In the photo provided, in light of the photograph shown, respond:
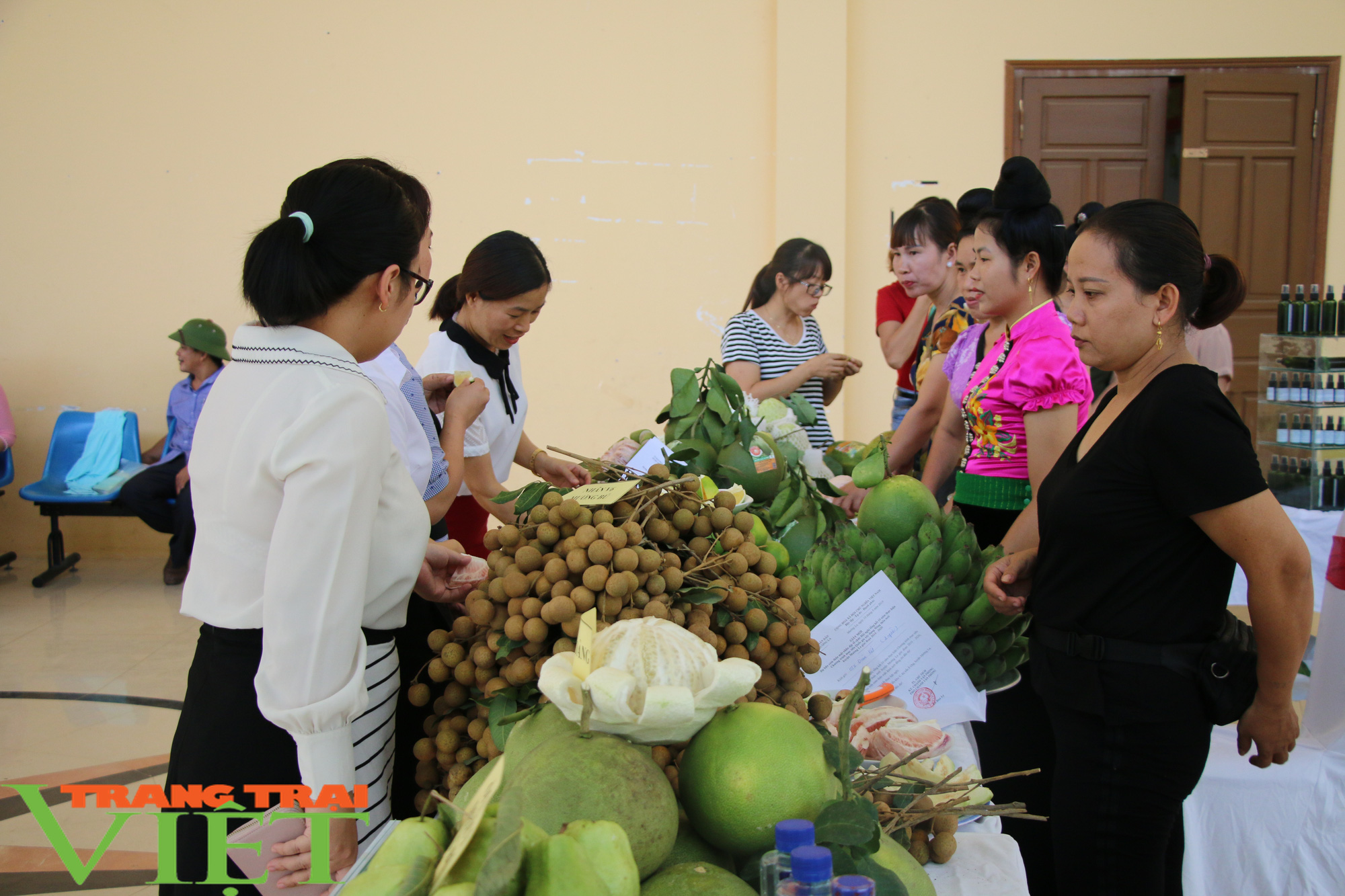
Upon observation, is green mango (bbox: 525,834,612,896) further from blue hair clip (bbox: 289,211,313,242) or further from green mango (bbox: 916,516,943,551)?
green mango (bbox: 916,516,943,551)

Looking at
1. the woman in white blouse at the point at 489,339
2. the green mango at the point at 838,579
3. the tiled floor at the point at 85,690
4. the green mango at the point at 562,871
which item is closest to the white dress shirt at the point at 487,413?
the woman in white blouse at the point at 489,339

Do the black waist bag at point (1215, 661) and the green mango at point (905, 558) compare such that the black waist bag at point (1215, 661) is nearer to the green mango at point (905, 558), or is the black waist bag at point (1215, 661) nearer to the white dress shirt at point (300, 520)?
the green mango at point (905, 558)

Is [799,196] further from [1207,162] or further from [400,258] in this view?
[400,258]

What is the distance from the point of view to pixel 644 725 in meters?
0.82

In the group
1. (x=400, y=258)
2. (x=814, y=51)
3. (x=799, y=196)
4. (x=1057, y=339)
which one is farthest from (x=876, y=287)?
(x=400, y=258)

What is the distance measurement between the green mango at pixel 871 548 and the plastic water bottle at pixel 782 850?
1.07 metres

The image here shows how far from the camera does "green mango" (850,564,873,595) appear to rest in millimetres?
1691

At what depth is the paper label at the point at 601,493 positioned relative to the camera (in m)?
1.17

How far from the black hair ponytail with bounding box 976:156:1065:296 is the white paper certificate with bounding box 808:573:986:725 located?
0.93 metres

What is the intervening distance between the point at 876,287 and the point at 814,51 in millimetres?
1394

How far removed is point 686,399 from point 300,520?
2.85 ft

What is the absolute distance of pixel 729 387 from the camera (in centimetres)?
181

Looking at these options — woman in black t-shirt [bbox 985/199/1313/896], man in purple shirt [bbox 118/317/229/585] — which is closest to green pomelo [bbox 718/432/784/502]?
woman in black t-shirt [bbox 985/199/1313/896]

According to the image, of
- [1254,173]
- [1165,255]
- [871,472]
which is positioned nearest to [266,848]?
[871,472]
